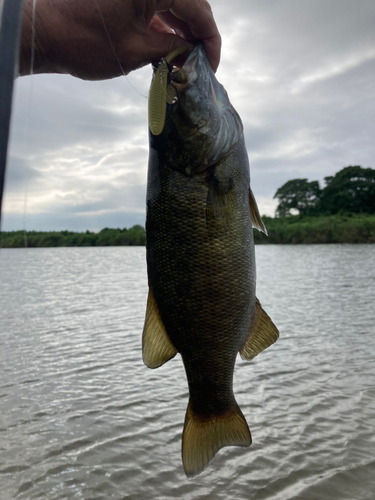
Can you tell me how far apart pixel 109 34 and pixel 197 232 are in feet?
3.80

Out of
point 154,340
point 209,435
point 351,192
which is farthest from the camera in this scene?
point 351,192

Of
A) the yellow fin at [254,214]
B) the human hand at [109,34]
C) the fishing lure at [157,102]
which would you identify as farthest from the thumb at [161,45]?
the yellow fin at [254,214]

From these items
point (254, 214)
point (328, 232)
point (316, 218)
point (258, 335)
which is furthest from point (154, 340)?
point (316, 218)

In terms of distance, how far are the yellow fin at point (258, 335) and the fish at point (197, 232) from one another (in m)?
0.09

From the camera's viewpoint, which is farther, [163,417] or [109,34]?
[163,417]

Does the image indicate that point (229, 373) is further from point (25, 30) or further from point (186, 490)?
point (186, 490)

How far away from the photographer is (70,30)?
2.24 metres

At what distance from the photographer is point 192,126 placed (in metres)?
2.01

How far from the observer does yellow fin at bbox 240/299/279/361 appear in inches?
87.5

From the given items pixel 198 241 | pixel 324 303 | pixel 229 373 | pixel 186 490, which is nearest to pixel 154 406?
pixel 186 490

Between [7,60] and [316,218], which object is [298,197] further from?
[7,60]

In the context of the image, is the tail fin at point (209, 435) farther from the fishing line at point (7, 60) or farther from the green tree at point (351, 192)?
the green tree at point (351, 192)

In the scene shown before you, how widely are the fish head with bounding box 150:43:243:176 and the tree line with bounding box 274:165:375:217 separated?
6515cm

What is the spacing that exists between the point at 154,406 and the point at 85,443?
1122mm
